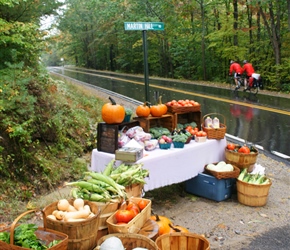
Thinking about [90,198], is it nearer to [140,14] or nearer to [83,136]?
[83,136]

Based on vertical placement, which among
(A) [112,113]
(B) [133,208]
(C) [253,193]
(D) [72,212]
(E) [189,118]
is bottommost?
(C) [253,193]

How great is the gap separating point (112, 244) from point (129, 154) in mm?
1913

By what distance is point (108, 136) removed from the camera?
5211 mm

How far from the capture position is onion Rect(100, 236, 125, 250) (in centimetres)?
297

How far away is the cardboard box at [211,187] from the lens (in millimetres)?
5660

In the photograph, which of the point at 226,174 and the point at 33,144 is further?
the point at 33,144

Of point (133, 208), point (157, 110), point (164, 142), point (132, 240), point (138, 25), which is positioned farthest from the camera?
point (138, 25)

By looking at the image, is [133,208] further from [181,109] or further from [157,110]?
[181,109]

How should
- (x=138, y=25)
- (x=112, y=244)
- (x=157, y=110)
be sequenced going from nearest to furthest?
(x=112, y=244), (x=157, y=110), (x=138, y=25)

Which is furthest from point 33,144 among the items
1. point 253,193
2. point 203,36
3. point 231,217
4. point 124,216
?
point 203,36

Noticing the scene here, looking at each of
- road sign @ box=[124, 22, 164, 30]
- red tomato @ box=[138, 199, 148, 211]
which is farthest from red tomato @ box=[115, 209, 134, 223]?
road sign @ box=[124, 22, 164, 30]

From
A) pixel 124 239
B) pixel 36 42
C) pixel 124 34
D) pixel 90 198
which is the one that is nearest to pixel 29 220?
pixel 90 198

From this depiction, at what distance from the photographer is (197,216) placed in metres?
5.24

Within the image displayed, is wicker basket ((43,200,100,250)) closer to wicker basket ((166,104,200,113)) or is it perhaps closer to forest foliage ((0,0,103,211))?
forest foliage ((0,0,103,211))
